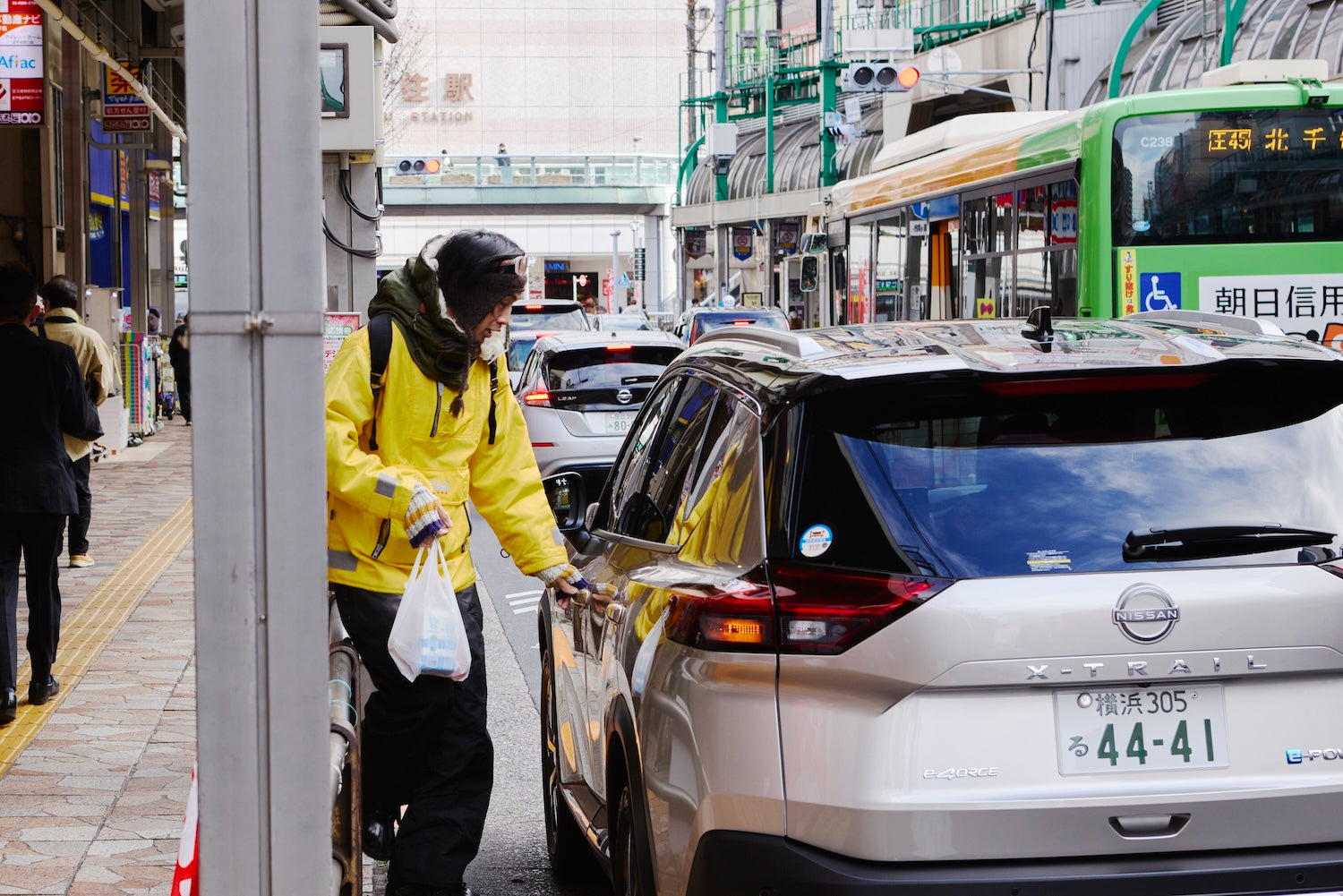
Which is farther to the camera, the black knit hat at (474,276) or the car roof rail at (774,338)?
the black knit hat at (474,276)

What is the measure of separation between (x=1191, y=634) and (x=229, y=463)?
179cm

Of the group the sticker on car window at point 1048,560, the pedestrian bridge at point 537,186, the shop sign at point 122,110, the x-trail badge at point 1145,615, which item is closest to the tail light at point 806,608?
the sticker on car window at point 1048,560

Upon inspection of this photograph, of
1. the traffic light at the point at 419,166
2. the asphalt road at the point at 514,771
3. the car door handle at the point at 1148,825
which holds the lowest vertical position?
the asphalt road at the point at 514,771

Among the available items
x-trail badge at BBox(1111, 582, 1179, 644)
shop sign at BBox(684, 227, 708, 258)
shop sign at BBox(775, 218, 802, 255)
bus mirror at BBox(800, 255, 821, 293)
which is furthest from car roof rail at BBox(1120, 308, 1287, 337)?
shop sign at BBox(684, 227, 708, 258)

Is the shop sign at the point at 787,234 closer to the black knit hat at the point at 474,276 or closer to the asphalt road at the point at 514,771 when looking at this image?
the asphalt road at the point at 514,771

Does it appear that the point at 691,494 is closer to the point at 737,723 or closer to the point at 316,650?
the point at 737,723

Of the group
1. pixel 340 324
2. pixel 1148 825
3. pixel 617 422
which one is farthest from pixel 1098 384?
pixel 617 422

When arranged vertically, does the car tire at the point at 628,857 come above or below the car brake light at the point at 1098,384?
below

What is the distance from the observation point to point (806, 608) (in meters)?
3.21

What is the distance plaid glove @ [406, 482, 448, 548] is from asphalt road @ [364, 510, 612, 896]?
174 centimetres

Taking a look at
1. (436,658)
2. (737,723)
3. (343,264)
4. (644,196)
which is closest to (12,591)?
(343,264)

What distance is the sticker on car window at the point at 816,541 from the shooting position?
10.8 feet

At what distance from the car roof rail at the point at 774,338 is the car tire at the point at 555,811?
1365 mm

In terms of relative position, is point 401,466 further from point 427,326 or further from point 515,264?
Answer: point 515,264
